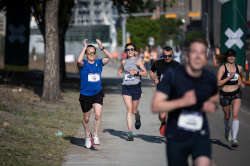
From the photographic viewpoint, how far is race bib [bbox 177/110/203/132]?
472 cm

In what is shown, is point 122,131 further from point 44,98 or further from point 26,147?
point 44,98

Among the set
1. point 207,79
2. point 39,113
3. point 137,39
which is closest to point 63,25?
point 39,113

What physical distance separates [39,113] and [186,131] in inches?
377

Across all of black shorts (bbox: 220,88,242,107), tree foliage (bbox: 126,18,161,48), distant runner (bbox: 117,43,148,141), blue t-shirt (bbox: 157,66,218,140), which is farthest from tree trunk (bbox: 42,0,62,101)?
tree foliage (bbox: 126,18,161,48)

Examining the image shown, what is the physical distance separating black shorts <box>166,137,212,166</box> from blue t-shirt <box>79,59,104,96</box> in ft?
14.6

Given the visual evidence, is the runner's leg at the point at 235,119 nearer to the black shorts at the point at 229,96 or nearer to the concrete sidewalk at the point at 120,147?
the black shorts at the point at 229,96

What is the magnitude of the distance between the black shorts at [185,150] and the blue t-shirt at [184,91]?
5 centimetres

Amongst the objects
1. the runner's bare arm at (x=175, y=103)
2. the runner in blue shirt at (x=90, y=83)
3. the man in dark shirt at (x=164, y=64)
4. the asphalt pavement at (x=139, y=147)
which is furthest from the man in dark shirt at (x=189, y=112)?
the man in dark shirt at (x=164, y=64)

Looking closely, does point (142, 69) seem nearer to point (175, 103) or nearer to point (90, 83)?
point (90, 83)

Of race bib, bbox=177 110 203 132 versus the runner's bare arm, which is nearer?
the runner's bare arm

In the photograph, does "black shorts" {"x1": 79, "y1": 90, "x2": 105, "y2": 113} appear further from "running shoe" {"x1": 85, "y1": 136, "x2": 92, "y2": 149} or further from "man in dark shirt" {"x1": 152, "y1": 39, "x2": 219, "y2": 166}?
"man in dark shirt" {"x1": 152, "y1": 39, "x2": 219, "y2": 166}

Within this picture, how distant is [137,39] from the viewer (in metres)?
97.1

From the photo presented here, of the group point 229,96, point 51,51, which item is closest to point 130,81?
point 229,96

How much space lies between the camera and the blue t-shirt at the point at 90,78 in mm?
9047
